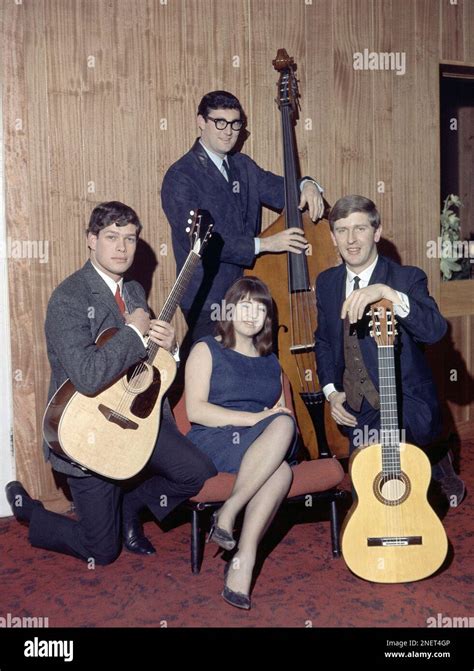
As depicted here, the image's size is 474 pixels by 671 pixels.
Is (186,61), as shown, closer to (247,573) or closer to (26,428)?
(26,428)

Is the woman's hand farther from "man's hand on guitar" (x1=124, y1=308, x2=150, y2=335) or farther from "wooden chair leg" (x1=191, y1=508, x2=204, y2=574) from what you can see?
"man's hand on guitar" (x1=124, y1=308, x2=150, y2=335)

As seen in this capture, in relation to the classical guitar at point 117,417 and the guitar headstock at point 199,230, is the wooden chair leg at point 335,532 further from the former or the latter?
the guitar headstock at point 199,230

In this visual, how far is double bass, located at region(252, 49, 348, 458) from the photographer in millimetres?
3238

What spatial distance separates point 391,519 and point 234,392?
77 cm

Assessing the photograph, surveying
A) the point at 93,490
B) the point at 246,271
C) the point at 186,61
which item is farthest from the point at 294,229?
the point at 93,490

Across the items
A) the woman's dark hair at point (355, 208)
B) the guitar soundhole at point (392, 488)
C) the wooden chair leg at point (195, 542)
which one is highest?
the woman's dark hair at point (355, 208)

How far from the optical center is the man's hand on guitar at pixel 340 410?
2936 millimetres

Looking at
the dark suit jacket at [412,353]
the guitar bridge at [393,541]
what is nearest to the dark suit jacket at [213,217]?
the dark suit jacket at [412,353]

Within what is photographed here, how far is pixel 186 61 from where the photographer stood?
3607 mm

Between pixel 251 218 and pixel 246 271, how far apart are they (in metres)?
0.33

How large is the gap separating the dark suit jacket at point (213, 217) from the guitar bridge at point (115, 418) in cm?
83

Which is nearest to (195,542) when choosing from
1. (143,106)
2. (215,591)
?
(215,591)

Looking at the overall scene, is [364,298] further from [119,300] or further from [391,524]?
[119,300]

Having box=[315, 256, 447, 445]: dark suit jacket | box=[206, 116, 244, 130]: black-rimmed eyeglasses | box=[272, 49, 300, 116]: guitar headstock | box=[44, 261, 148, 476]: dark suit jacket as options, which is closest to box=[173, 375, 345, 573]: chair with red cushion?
box=[315, 256, 447, 445]: dark suit jacket
